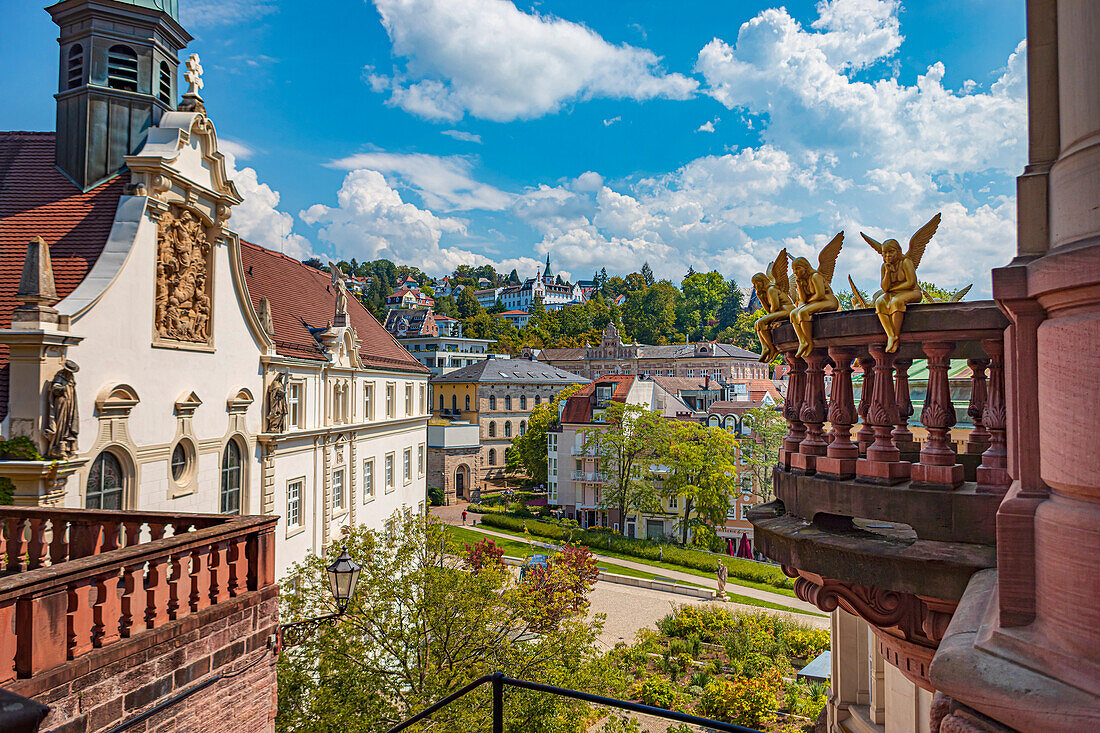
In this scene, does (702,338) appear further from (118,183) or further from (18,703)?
(18,703)

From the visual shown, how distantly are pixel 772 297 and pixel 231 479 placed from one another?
58.6 ft

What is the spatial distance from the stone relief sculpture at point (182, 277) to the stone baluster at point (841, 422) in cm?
1535

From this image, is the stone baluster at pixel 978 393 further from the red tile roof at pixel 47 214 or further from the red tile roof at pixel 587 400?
the red tile roof at pixel 587 400

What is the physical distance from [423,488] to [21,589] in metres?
34.7

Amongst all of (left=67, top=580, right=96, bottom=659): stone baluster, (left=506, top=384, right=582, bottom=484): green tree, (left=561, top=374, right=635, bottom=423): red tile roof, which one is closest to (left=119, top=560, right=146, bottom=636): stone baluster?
(left=67, top=580, right=96, bottom=659): stone baluster

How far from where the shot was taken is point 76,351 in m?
13.1

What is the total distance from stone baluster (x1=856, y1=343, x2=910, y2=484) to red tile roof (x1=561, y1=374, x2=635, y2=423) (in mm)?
53605

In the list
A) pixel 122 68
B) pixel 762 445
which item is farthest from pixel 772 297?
pixel 762 445

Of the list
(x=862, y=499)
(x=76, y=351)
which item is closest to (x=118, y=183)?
(x=76, y=351)

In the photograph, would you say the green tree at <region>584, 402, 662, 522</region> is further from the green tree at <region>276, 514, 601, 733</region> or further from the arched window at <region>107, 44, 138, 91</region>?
the arched window at <region>107, 44, 138, 91</region>

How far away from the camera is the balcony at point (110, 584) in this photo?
16.0 feet

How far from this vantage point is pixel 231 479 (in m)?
19.1

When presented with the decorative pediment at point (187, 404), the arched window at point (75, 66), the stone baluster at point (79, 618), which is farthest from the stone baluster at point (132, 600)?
the arched window at point (75, 66)

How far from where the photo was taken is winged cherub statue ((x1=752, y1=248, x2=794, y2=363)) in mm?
5219
